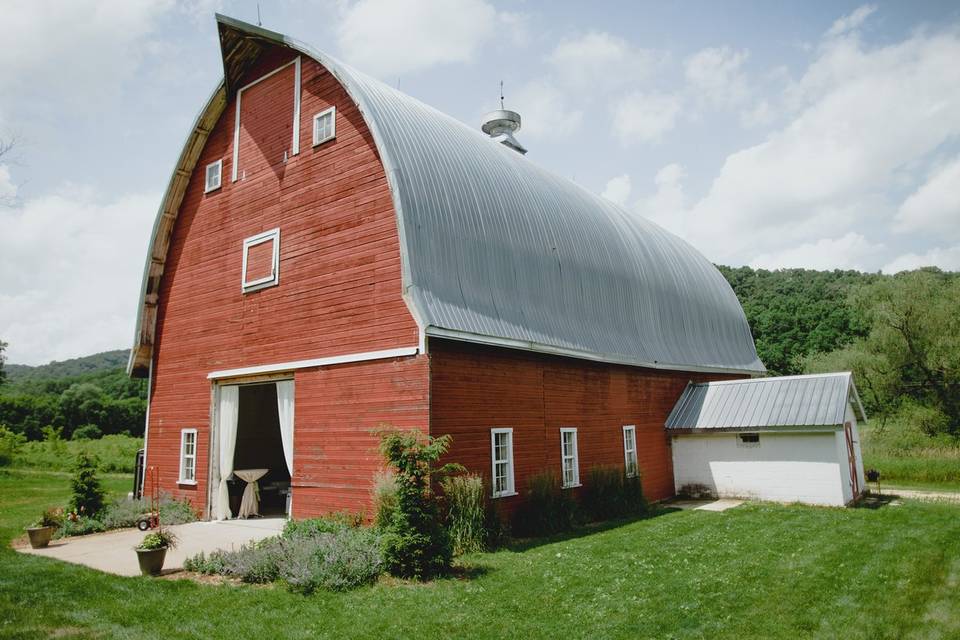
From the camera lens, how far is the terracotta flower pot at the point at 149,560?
9422 mm

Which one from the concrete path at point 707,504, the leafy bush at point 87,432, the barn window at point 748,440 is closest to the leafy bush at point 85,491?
the concrete path at point 707,504

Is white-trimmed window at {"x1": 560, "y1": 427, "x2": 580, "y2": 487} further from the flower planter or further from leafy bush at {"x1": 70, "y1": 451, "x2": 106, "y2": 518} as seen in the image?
leafy bush at {"x1": 70, "y1": 451, "x2": 106, "y2": 518}

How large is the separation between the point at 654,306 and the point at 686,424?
3.69m

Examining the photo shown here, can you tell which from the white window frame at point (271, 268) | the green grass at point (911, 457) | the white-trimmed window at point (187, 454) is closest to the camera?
the white window frame at point (271, 268)

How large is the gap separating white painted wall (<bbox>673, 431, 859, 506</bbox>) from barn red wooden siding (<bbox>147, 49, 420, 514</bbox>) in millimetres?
10599

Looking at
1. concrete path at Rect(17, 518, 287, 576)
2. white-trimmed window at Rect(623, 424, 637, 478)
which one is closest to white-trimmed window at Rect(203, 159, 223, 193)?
concrete path at Rect(17, 518, 287, 576)

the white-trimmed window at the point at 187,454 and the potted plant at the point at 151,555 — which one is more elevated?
the white-trimmed window at the point at 187,454

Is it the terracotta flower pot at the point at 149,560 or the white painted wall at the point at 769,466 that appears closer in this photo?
the terracotta flower pot at the point at 149,560

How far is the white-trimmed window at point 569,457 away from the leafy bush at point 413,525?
551 centimetres

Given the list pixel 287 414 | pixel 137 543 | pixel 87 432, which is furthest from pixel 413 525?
pixel 87 432

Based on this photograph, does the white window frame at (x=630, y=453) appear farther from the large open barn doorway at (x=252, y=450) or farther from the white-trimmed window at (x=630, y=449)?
the large open barn doorway at (x=252, y=450)

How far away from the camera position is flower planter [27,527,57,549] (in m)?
11.6

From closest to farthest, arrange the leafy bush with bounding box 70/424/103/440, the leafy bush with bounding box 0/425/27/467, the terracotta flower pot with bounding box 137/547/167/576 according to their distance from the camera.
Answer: the terracotta flower pot with bounding box 137/547/167/576 → the leafy bush with bounding box 0/425/27/467 → the leafy bush with bounding box 70/424/103/440

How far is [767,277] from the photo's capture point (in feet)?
227
